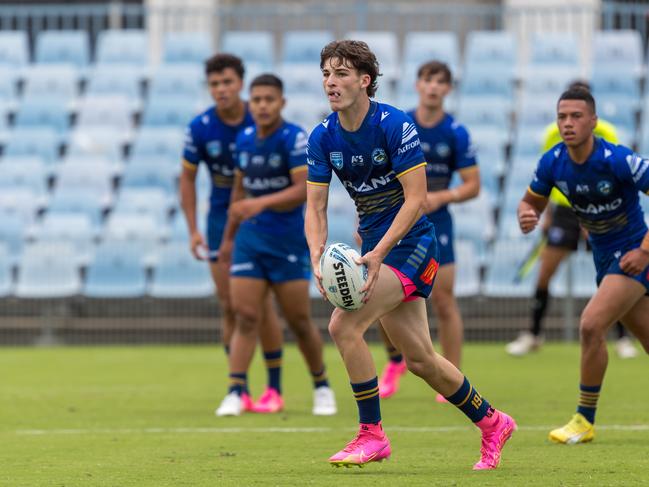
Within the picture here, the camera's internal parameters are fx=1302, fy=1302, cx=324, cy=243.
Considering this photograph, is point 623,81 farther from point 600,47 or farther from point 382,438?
point 382,438

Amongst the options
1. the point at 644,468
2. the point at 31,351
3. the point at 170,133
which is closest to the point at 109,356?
the point at 31,351

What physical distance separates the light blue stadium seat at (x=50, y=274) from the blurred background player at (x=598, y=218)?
369 inches

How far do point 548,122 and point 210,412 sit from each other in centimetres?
992

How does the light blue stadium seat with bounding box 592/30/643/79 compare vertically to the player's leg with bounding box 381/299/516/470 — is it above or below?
above

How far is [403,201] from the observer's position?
21.2ft

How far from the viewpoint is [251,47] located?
63.8 ft

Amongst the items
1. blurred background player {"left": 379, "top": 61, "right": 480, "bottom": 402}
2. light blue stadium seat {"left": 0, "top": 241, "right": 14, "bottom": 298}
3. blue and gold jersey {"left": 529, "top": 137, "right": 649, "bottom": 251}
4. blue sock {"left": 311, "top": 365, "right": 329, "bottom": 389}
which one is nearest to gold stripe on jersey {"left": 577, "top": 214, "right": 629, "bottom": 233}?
blue and gold jersey {"left": 529, "top": 137, "right": 649, "bottom": 251}

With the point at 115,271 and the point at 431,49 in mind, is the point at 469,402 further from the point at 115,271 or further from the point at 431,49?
the point at 431,49

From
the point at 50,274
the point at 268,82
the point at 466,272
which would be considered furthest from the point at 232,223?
the point at 50,274

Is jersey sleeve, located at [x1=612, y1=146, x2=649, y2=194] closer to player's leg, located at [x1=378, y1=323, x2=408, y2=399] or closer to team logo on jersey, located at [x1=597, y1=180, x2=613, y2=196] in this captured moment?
team logo on jersey, located at [x1=597, y1=180, x2=613, y2=196]

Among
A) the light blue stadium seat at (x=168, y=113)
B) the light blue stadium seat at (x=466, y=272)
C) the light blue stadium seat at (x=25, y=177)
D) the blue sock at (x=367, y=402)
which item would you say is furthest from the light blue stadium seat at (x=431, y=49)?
the blue sock at (x=367, y=402)

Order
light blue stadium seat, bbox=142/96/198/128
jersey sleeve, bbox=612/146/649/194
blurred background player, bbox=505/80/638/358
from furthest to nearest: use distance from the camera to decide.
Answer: light blue stadium seat, bbox=142/96/198/128
blurred background player, bbox=505/80/638/358
jersey sleeve, bbox=612/146/649/194

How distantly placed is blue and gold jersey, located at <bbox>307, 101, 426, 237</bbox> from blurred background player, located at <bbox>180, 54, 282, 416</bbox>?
3152 mm

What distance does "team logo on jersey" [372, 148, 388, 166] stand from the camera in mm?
6309
